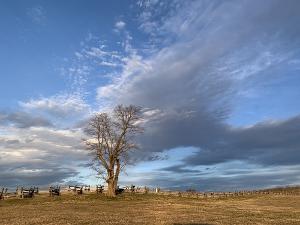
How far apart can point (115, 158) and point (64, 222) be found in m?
53.7

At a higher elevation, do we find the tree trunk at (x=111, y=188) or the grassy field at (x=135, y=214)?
the tree trunk at (x=111, y=188)

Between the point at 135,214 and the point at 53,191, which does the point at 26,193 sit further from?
the point at 135,214

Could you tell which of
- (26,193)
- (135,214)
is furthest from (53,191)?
(135,214)

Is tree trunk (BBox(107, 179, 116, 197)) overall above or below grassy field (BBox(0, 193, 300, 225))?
above

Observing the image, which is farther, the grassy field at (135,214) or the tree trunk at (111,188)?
the tree trunk at (111,188)

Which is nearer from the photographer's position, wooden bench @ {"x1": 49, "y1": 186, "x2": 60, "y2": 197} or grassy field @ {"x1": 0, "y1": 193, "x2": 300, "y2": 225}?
grassy field @ {"x1": 0, "y1": 193, "x2": 300, "y2": 225}

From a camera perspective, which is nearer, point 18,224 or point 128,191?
point 18,224

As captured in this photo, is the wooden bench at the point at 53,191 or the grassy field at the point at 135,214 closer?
the grassy field at the point at 135,214

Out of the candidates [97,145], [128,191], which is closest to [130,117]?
[97,145]

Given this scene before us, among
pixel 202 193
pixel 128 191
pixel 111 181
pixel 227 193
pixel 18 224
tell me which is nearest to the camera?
pixel 18 224

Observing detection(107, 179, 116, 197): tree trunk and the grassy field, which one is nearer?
the grassy field

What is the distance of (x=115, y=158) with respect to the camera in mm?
92438

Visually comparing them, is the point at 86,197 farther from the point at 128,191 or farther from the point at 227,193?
the point at 227,193

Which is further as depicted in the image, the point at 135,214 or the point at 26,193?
the point at 26,193
